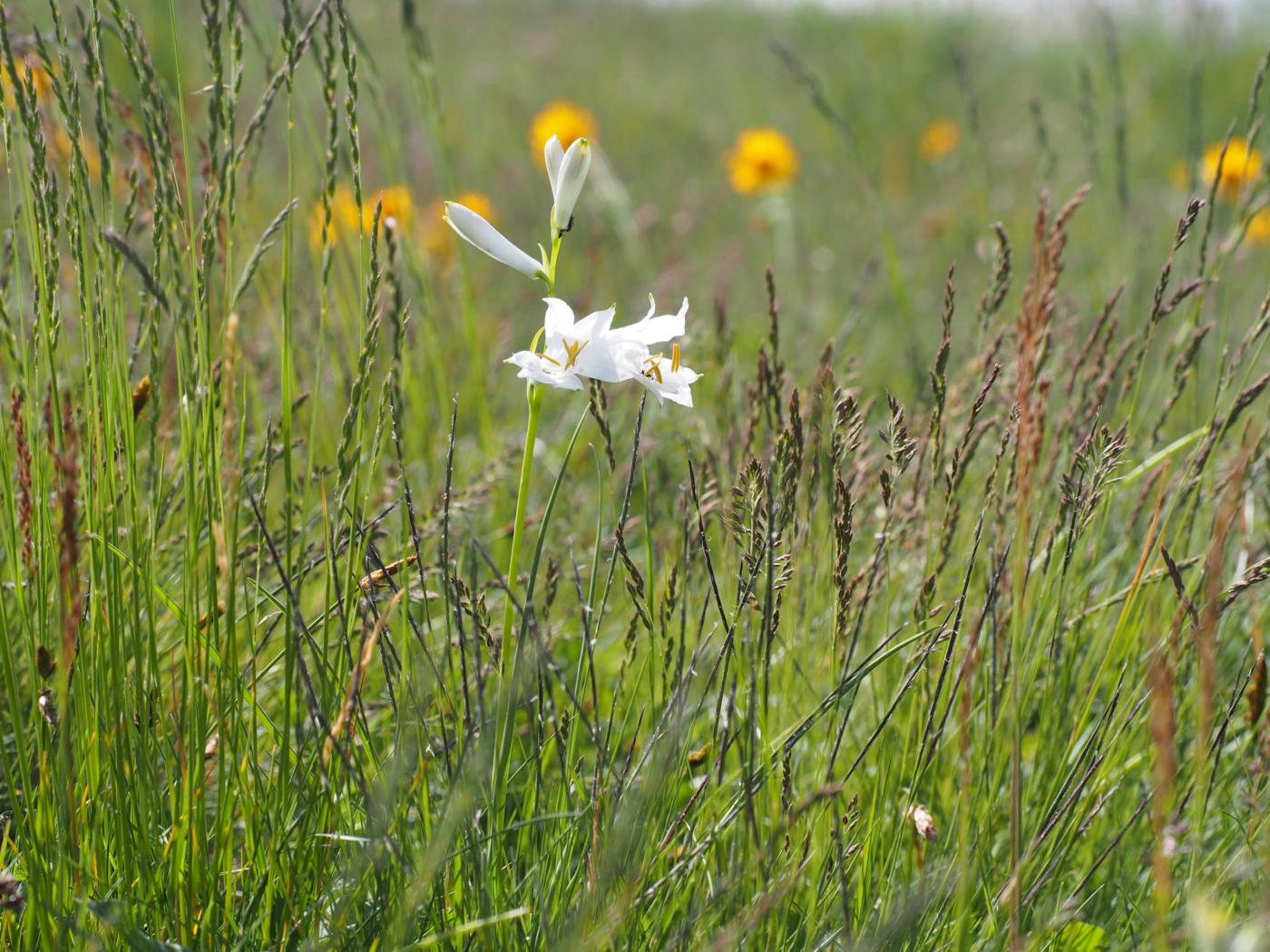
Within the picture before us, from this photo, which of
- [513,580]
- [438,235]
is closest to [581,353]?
[513,580]

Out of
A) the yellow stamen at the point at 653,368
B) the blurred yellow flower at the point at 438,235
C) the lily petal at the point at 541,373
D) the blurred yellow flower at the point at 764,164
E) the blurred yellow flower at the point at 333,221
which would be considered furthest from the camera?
the blurred yellow flower at the point at 764,164

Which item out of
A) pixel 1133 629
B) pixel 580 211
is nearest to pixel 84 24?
pixel 1133 629

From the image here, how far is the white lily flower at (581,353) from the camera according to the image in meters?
0.99

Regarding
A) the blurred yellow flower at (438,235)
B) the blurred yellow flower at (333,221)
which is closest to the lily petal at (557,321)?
the blurred yellow flower at (333,221)

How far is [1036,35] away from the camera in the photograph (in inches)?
389

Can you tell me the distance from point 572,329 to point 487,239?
0.13 meters

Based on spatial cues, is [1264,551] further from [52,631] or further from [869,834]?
[52,631]

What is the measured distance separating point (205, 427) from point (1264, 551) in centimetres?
178

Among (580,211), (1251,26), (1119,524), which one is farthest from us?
(1251,26)

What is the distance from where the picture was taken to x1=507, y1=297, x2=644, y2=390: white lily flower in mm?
987

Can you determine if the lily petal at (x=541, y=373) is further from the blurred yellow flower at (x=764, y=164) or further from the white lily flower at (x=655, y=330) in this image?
the blurred yellow flower at (x=764, y=164)

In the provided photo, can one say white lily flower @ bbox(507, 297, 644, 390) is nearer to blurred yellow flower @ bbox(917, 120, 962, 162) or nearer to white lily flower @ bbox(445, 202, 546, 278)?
white lily flower @ bbox(445, 202, 546, 278)

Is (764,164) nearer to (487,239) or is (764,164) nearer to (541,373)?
(487,239)

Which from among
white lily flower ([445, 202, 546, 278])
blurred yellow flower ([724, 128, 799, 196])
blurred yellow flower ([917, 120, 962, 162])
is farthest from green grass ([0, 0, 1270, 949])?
blurred yellow flower ([917, 120, 962, 162])
